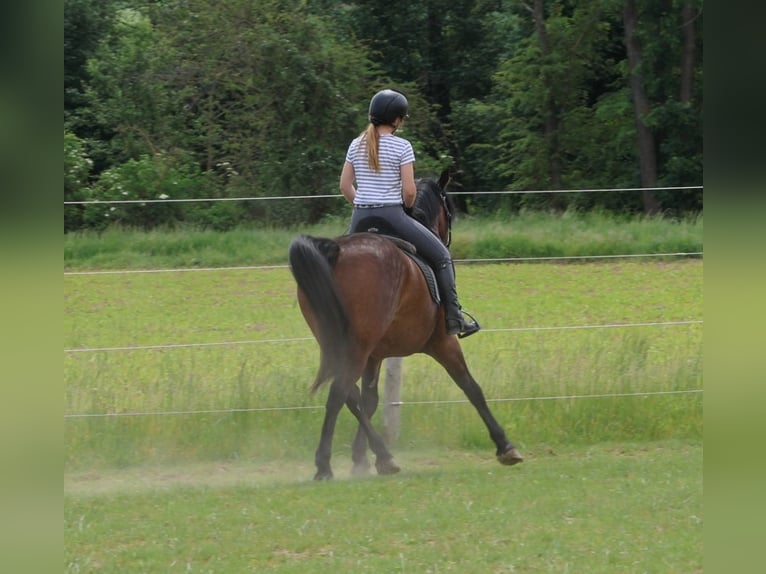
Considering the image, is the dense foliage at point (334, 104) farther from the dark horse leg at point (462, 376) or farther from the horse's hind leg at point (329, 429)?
the horse's hind leg at point (329, 429)

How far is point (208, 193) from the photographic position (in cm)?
2058

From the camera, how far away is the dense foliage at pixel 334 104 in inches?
847

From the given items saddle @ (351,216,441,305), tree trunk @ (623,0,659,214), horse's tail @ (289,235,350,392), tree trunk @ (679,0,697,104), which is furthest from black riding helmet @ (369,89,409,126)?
tree trunk @ (623,0,659,214)

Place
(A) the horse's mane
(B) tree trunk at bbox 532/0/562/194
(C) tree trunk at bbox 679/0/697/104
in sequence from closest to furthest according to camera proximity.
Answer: (A) the horse's mane
(C) tree trunk at bbox 679/0/697/104
(B) tree trunk at bbox 532/0/562/194

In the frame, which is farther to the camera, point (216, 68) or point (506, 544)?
point (216, 68)

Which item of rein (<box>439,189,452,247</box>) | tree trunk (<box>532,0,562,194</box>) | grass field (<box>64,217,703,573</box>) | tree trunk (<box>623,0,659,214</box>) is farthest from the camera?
tree trunk (<box>532,0,562,194</box>)

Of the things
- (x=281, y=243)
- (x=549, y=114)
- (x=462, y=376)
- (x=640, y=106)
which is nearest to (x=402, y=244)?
(x=462, y=376)

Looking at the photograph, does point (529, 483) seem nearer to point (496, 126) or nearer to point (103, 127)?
point (103, 127)

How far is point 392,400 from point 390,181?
168cm

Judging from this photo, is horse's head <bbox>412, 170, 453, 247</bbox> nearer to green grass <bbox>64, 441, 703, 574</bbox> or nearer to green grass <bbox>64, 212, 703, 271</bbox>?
green grass <bbox>64, 441, 703, 574</bbox>

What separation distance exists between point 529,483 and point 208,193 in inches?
582

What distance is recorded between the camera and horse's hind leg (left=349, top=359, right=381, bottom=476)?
7171 mm

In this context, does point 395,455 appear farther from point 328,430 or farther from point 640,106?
point 640,106
